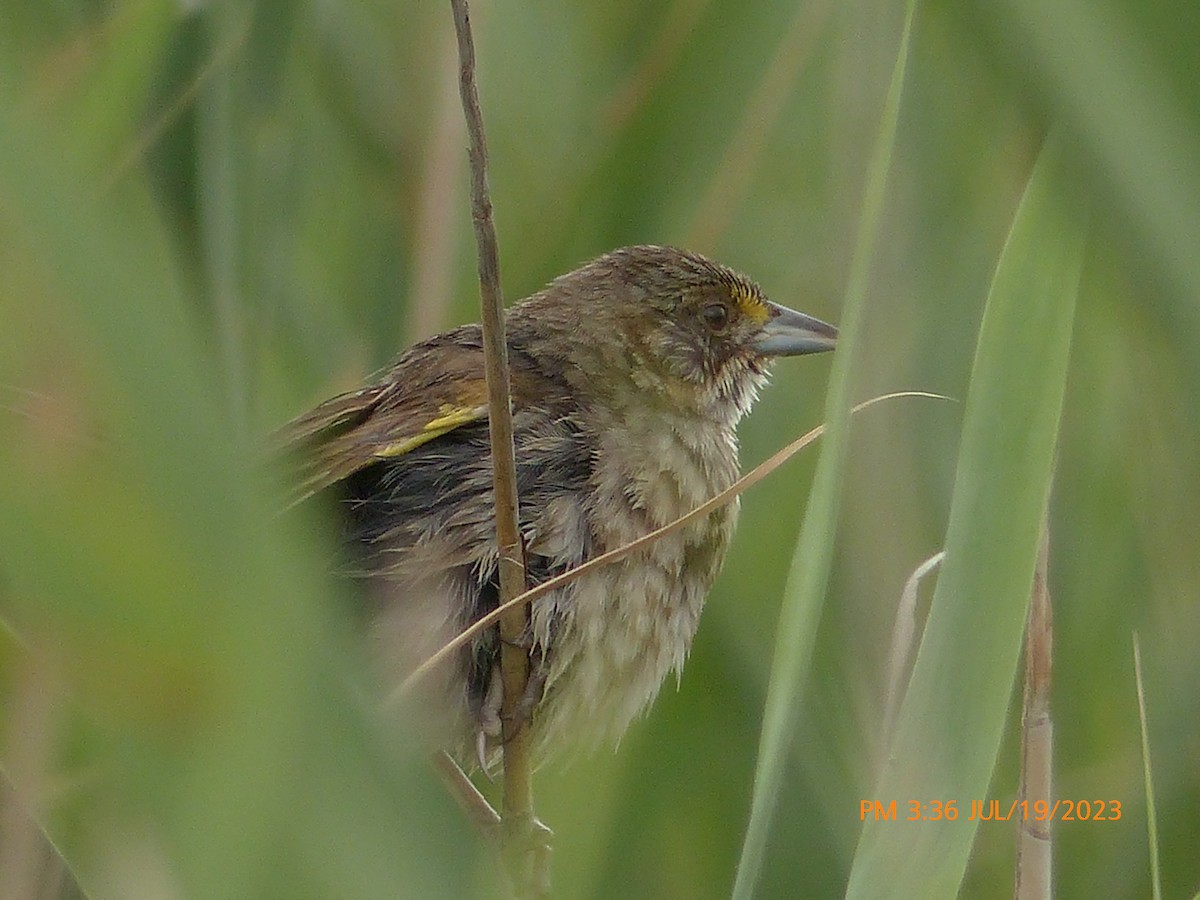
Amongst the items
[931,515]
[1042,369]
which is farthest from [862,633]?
[1042,369]

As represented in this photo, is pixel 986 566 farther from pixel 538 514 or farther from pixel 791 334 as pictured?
pixel 791 334

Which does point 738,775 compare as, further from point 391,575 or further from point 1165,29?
point 1165,29
